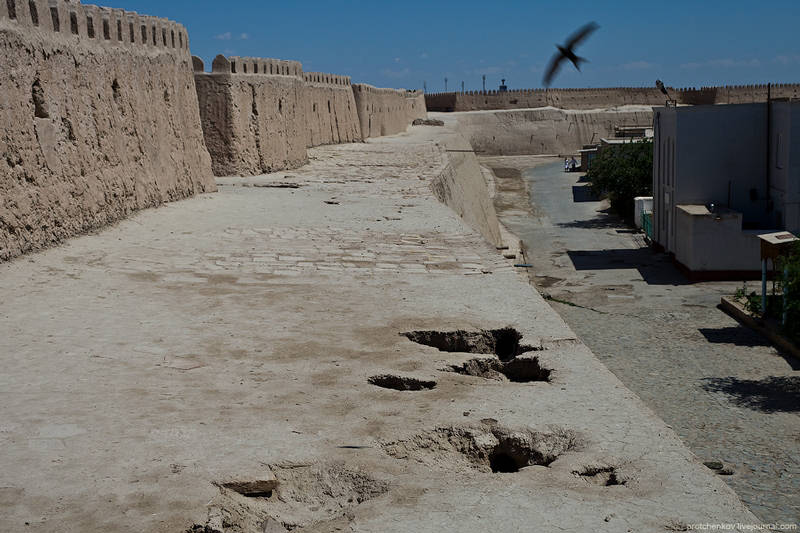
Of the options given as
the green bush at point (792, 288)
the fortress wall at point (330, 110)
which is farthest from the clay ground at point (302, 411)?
the fortress wall at point (330, 110)

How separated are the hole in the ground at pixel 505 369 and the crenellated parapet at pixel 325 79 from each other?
19.3 metres

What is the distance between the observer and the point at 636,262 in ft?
69.6

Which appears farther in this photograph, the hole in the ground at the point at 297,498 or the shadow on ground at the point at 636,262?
the shadow on ground at the point at 636,262

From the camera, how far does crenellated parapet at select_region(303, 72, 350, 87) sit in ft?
80.0

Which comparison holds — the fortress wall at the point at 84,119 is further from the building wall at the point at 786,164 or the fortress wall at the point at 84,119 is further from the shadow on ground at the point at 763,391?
the building wall at the point at 786,164

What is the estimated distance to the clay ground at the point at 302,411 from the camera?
11.3 ft

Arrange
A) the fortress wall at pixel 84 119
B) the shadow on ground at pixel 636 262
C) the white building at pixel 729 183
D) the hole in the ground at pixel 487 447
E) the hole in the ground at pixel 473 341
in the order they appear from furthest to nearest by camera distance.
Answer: the shadow on ground at pixel 636 262 < the white building at pixel 729 183 < the fortress wall at pixel 84 119 < the hole in the ground at pixel 473 341 < the hole in the ground at pixel 487 447

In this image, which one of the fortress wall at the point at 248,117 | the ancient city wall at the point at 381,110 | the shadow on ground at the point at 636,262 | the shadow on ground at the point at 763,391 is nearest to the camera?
the shadow on ground at the point at 763,391

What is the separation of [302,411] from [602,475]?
1.55m

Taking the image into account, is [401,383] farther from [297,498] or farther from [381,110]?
[381,110]

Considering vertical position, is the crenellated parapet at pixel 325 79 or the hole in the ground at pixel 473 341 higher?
the crenellated parapet at pixel 325 79

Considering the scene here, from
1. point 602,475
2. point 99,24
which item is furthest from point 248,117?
point 602,475

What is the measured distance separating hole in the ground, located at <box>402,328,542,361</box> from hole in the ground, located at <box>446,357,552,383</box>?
1.14 feet

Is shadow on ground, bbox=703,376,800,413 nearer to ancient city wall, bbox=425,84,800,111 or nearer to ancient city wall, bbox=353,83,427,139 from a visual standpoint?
ancient city wall, bbox=353,83,427,139
